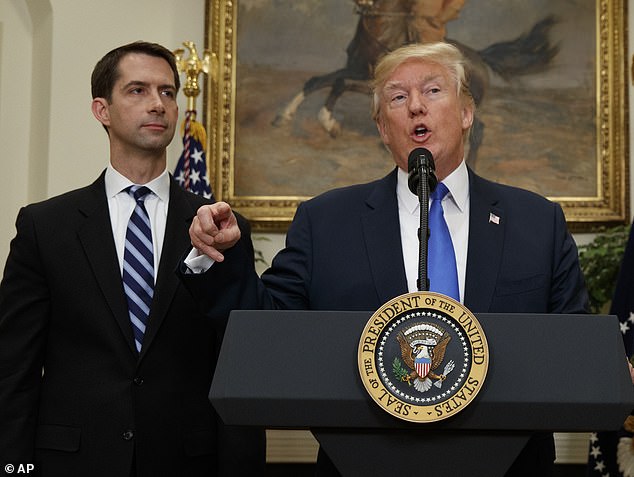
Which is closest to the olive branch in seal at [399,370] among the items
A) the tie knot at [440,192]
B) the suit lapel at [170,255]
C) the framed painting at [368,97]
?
the tie knot at [440,192]

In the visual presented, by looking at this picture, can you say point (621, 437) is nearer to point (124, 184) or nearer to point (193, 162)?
point (124, 184)

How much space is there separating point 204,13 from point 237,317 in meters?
5.25

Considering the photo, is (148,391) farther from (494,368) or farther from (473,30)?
(473,30)

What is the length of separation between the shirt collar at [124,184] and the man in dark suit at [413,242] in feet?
2.93

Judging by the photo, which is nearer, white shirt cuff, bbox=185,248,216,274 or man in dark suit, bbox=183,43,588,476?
white shirt cuff, bbox=185,248,216,274

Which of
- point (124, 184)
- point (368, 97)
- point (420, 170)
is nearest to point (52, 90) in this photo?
point (368, 97)

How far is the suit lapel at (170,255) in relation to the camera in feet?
9.43

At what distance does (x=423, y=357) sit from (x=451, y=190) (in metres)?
0.99

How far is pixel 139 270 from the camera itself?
9.84 ft

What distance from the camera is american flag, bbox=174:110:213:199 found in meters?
5.70

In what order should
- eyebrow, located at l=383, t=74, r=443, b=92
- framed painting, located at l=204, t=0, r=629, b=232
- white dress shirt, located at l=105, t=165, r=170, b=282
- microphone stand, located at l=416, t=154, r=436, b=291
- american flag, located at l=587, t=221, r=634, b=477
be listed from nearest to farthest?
microphone stand, located at l=416, t=154, r=436, b=291
eyebrow, located at l=383, t=74, r=443, b=92
white dress shirt, located at l=105, t=165, r=170, b=282
american flag, located at l=587, t=221, r=634, b=477
framed painting, located at l=204, t=0, r=629, b=232

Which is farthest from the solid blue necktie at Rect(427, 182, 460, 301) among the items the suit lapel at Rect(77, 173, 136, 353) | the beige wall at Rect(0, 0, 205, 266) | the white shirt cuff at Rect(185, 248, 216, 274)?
the beige wall at Rect(0, 0, 205, 266)

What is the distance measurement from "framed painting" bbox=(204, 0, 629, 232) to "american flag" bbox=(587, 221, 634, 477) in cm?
217

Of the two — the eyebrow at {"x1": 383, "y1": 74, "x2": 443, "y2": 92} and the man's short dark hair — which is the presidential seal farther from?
the man's short dark hair
